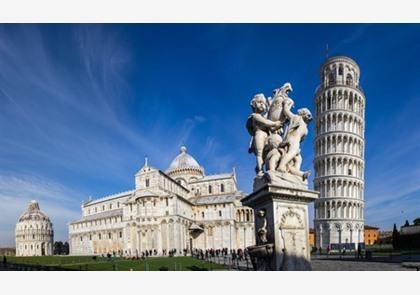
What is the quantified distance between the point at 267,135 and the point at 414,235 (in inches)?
1658

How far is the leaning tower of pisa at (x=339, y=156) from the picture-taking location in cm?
5525

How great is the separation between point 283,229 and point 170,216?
5174 centimetres

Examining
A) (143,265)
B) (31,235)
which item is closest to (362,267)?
(143,265)

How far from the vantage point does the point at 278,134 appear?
577cm

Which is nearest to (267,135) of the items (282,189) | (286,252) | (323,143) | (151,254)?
(282,189)

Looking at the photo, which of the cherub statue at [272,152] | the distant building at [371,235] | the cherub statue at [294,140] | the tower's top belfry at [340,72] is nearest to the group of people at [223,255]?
the cherub statue at [272,152]

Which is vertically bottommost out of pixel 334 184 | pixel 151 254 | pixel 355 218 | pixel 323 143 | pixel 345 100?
pixel 151 254

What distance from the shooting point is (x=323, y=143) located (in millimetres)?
57750

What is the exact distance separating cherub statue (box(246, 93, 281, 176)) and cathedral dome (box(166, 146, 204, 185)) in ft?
229

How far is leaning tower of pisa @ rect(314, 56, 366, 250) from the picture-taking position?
55250 millimetres

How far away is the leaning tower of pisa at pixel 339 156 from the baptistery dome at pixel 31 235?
79.6 m

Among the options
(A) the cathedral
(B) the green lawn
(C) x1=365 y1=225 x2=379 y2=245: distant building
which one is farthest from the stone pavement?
(C) x1=365 y1=225 x2=379 y2=245: distant building

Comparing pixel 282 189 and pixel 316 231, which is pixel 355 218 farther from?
pixel 282 189

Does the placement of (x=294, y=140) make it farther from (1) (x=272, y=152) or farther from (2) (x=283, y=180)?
(2) (x=283, y=180)
